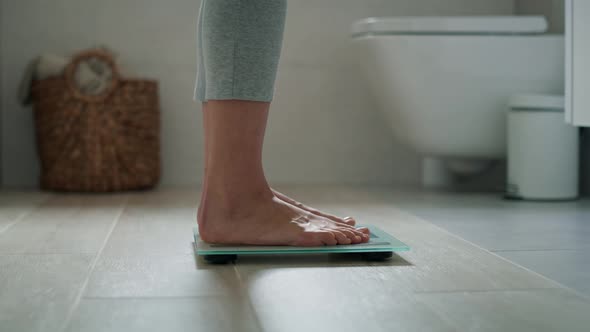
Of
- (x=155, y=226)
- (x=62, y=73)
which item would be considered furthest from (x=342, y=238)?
(x=62, y=73)

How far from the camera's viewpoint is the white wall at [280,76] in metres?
2.62

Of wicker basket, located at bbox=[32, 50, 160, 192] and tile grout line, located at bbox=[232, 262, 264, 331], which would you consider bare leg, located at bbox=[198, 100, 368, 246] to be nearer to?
tile grout line, located at bbox=[232, 262, 264, 331]

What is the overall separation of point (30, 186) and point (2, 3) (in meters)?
0.63

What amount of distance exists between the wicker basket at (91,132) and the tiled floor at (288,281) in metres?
0.61

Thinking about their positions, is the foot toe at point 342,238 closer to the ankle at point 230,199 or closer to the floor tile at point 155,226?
the ankle at point 230,199

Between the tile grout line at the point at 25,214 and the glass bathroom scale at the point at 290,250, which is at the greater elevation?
the glass bathroom scale at the point at 290,250

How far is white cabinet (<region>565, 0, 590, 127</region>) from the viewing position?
164 centimetres

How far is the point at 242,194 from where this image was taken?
1231 millimetres

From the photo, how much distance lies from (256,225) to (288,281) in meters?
0.19

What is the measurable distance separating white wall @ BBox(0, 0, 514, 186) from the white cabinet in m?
Result: 1.09

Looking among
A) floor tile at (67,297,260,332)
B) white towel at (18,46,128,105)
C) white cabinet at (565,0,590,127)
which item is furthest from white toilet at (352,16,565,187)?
floor tile at (67,297,260,332)

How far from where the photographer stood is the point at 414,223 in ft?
5.61

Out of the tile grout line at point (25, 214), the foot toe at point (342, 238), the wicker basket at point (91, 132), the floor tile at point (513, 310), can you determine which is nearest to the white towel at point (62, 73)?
the wicker basket at point (91, 132)

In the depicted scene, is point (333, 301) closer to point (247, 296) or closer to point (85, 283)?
point (247, 296)
